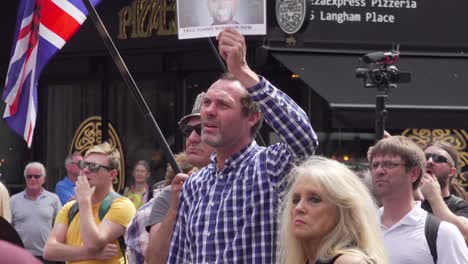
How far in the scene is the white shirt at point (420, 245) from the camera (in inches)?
212

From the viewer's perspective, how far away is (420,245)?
17.8 feet

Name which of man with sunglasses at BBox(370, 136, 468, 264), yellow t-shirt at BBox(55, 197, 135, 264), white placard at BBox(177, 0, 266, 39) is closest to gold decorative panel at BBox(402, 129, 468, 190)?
yellow t-shirt at BBox(55, 197, 135, 264)

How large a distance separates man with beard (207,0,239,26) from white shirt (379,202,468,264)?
1236 millimetres

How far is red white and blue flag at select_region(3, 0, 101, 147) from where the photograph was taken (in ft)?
26.1

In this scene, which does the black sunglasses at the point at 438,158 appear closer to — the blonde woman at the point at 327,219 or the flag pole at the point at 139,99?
the flag pole at the point at 139,99

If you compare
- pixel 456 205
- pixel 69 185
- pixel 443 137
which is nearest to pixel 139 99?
pixel 456 205

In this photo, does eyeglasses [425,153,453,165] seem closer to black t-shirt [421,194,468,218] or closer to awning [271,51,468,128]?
black t-shirt [421,194,468,218]

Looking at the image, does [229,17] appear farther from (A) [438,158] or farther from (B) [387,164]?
(A) [438,158]

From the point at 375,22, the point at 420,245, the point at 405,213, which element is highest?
the point at 375,22

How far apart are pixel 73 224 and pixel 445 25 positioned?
885 cm

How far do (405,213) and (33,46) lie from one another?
3.46m

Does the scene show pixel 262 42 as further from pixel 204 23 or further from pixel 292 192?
pixel 292 192

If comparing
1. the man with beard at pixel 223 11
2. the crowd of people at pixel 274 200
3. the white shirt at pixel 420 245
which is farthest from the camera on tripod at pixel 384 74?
the man with beard at pixel 223 11

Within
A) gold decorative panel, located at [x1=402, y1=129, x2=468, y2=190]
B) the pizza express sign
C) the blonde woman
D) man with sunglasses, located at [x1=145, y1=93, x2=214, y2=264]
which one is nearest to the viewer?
the blonde woman
